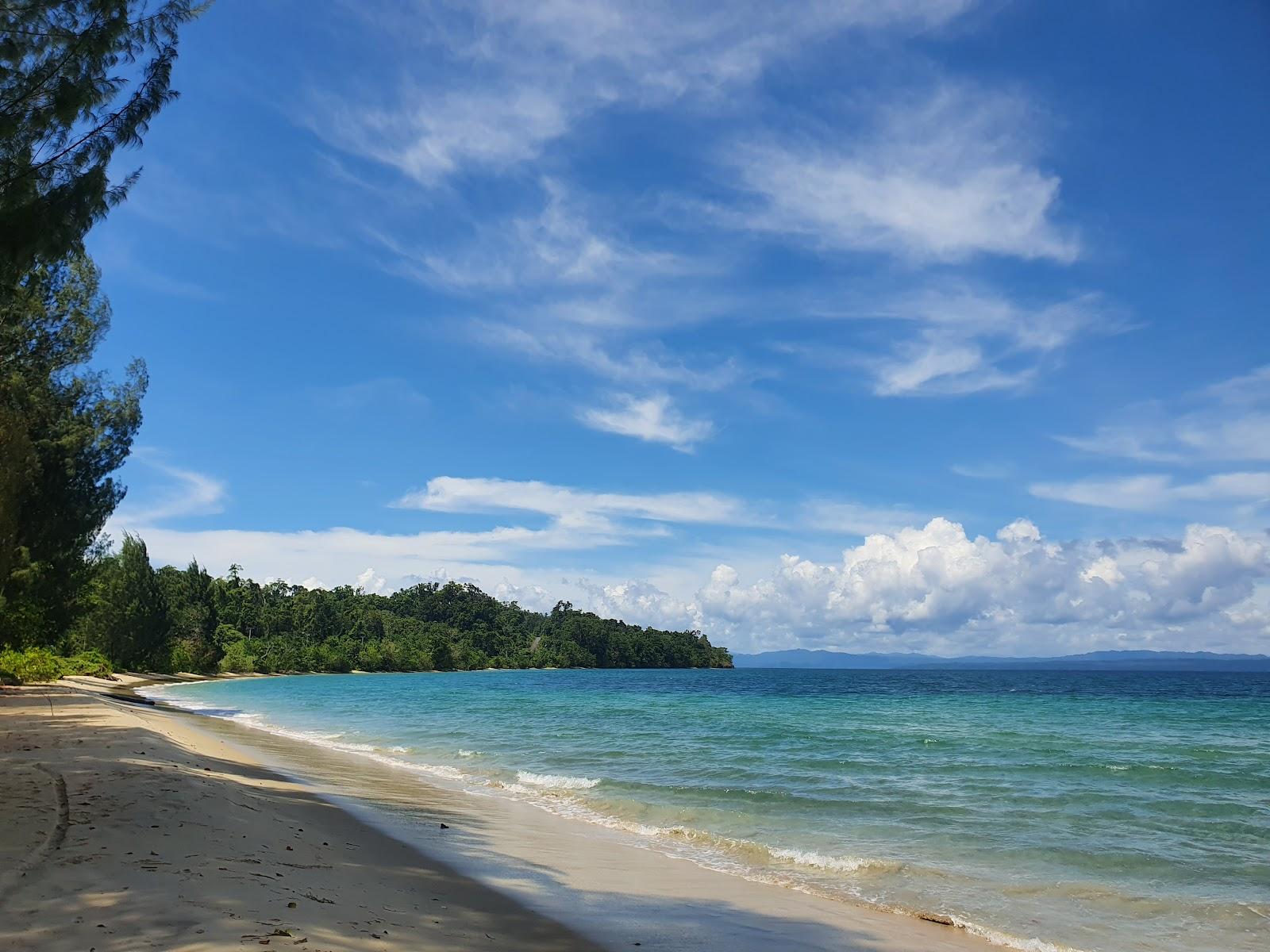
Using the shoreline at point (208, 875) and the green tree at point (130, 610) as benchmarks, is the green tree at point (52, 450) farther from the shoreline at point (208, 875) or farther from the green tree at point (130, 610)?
the green tree at point (130, 610)

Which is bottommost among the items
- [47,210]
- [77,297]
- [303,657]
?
[303,657]

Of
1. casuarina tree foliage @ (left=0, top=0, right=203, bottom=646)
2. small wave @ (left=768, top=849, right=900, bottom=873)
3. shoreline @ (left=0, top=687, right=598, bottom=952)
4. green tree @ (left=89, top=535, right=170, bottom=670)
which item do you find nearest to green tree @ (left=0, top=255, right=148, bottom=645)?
casuarina tree foliage @ (left=0, top=0, right=203, bottom=646)

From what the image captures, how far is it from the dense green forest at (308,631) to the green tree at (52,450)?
4.56m

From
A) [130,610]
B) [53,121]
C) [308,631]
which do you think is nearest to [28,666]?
[130,610]

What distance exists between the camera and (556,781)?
18.5m

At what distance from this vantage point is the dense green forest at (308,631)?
234 feet

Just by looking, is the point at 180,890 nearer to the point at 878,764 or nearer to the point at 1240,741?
the point at 878,764

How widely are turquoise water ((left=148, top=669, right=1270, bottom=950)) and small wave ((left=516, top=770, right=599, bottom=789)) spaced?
80 millimetres

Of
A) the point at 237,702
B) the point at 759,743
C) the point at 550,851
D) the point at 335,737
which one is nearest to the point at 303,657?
the point at 237,702

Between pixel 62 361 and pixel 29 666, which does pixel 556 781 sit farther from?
pixel 29 666

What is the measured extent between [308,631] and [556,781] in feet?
447

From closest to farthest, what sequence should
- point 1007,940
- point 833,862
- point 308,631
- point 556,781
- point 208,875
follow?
1. point 208,875
2. point 1007,940
3. point 833,862
4. point 556,781
5. point 308,631

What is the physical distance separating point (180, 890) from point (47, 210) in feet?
25.5

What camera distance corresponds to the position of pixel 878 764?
68.5 feet
